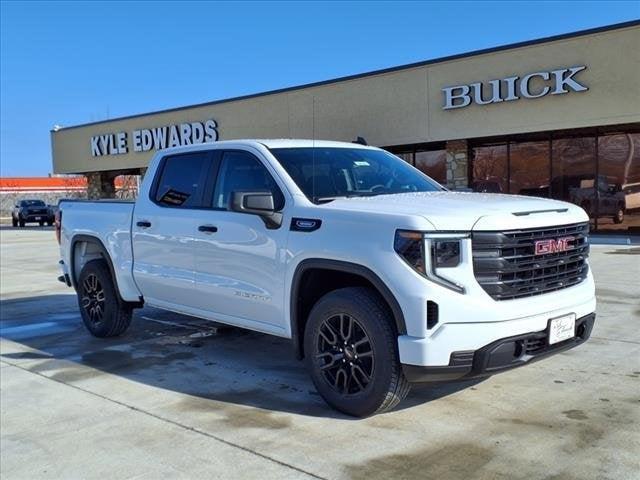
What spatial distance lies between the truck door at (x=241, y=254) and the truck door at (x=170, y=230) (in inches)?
7.3

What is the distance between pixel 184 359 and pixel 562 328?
351 centimetres

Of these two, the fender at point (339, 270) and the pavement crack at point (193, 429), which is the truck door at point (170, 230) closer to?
the pavement crack at point (193, 429)

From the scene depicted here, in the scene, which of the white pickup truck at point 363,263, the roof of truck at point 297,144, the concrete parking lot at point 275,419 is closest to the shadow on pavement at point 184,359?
the concrete parking lot at point 275,419

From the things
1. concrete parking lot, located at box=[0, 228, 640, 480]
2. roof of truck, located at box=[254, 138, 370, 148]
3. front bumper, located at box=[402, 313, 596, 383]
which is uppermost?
roof of truck, located at box=[254, 138, 370, 148]

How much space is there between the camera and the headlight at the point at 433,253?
153 inches

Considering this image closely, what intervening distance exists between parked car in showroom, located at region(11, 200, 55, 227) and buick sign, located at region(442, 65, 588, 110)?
94.9ft

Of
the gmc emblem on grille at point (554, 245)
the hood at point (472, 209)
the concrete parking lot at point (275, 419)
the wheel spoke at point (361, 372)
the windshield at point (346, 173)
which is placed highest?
the windshield at point (346, 173)

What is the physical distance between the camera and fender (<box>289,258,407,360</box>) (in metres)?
3.98

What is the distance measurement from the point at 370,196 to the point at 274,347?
228 cm

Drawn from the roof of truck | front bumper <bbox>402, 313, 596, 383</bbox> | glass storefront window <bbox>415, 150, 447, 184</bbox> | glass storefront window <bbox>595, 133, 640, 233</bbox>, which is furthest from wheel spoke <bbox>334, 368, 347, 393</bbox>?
glass storefront window <bbox>415, 150, 447, 184</bbox>

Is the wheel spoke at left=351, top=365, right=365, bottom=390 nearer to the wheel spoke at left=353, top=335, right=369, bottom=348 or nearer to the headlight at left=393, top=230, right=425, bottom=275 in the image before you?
the wheel spoke at left=353, top=335, right=369, bottom=348

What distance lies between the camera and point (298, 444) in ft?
13.1

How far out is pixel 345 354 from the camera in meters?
4.39

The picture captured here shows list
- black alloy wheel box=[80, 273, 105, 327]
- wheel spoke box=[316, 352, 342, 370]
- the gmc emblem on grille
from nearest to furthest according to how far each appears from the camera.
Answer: the gmc emblem on grille → wheel spoke box=[316, 352, 342, 370] → black alloy wheel box=[80, 273, 105, 327]
